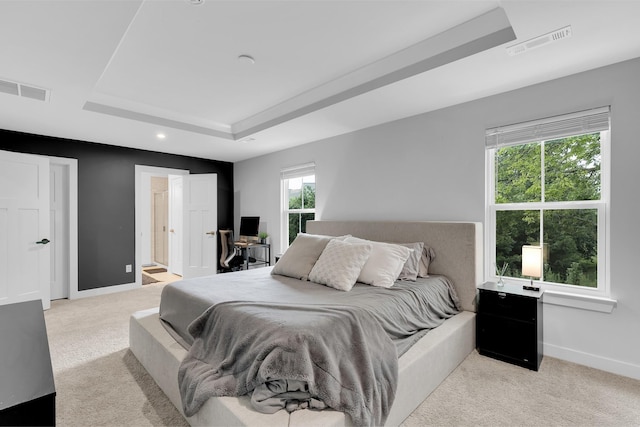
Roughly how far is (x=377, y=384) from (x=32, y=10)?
2708 millimetres

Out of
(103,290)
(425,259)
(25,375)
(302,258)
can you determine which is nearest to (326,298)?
(302,258)

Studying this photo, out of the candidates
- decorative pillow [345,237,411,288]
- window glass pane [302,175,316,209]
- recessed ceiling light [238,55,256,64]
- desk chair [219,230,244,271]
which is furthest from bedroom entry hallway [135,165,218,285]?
decorative pillow [345,237,411,288]

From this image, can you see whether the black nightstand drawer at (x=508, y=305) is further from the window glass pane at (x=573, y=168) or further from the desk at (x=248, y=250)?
the desk at (x=248, y=250)

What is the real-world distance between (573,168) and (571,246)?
2.15 ft

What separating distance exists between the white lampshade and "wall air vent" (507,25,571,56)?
148 cm

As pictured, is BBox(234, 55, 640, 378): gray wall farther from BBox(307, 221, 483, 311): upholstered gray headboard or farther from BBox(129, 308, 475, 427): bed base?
BBox(129, 308, 475, 427): bed base

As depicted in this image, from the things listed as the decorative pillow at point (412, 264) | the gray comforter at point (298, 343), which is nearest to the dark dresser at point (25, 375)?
the gray comforter at point (298, 343)

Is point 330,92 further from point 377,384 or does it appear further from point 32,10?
point 377,384

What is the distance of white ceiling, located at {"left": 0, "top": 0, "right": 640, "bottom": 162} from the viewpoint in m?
1.77

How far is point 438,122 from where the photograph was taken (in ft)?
10.4

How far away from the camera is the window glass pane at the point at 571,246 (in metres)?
2.42

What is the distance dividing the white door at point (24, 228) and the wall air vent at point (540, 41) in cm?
522

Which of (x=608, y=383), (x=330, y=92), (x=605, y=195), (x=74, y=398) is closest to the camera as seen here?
(x=74, y=398)

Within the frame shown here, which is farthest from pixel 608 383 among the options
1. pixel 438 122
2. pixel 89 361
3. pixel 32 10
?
pixel 32 10
